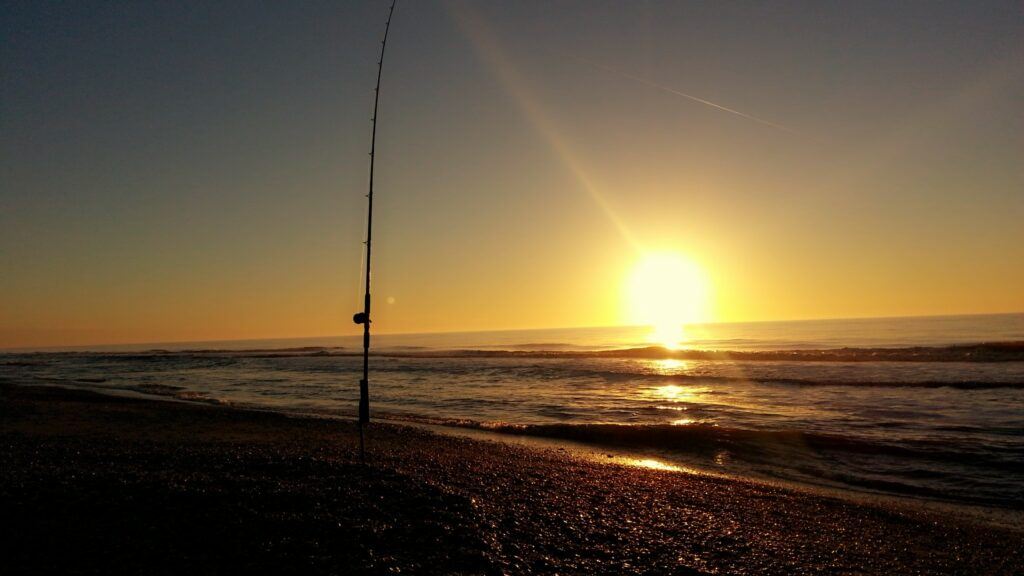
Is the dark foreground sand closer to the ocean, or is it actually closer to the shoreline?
the shoreline

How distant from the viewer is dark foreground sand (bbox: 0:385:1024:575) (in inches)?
207

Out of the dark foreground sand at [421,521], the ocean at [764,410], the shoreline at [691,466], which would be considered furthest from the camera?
the ocean at [764,410]

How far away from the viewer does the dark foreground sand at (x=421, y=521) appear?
17.3ft

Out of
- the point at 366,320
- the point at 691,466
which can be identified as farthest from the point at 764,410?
the point at 366,320

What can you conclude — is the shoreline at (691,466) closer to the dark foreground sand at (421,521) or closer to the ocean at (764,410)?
the ocean at (764,410)

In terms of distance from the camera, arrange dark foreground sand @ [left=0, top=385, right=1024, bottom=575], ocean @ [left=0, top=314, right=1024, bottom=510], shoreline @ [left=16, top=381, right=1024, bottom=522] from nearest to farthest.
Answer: dark foreground sand @ [left=0, top=385, right=1024, bottom=575] → shoreline @ [left=16, top=381, right=1024, bottom=522] → ocean @ [left=0, top=314, right=1024, bottom=510]

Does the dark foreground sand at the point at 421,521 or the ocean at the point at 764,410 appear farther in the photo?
the ocean at the point at 764,410

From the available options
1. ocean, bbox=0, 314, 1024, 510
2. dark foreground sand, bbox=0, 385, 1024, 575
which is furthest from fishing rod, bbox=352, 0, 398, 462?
ocean, bbox=0, 314, 1024, 510

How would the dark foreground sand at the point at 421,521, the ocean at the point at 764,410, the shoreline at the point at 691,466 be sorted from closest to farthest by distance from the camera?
1. the dark foreground sand at the point at 421,521
2. the shoreline at the point at 691,466
3. the ocean at the point at 764,410

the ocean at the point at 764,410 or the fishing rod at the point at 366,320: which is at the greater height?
the fishing rod at the point at 366,320

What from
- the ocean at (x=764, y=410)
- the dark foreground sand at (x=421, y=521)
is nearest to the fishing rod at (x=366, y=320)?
the dark foreground sand at (x=421, y=521)

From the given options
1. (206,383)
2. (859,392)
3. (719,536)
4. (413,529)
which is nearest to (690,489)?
(719,536)

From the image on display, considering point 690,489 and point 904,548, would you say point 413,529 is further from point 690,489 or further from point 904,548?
point 904,548

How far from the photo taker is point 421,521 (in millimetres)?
6465
